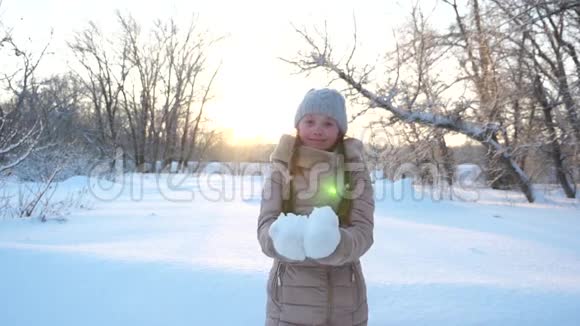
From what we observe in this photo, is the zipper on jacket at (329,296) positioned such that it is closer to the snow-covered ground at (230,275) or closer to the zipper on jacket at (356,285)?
the zipper on jacket at (356,285)

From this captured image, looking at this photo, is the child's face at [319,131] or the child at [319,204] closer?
the child at [319,204]

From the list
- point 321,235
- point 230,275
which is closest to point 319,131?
point 321,235

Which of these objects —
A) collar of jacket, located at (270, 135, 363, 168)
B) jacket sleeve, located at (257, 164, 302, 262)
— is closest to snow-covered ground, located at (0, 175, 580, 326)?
jacket sleeve, located at (257, 164, 302, 262)

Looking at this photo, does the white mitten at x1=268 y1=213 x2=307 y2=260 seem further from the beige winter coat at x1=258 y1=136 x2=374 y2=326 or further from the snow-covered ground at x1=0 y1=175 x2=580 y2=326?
the snow-covered ground at x1=0 y1=175 x2=580 y2=326

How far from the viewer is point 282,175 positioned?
159 cm

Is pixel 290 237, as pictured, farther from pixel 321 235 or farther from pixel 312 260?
pixel 312 260

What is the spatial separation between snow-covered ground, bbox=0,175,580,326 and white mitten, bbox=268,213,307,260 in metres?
1.30

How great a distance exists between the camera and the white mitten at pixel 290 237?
48.2 inches

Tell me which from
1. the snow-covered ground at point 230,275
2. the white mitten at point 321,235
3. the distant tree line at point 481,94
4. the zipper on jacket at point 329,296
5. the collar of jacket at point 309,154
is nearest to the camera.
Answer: the white mitten at point 321,235

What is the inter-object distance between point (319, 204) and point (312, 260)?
22 centimetres

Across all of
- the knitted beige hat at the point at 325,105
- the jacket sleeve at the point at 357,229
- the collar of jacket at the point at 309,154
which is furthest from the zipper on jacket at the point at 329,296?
the knitted beige hat at the point at 325,105

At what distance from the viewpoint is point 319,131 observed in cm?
161

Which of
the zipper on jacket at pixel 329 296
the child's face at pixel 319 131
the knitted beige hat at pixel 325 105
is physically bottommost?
the zipper on jacket at pixel 329 296

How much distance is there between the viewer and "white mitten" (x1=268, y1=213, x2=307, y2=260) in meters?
1.22
